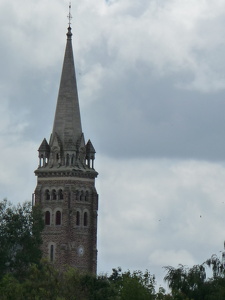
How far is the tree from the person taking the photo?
19550cm

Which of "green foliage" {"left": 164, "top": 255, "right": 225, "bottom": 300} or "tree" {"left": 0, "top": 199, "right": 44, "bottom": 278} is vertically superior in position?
"tree" {"left": 0, "top": 199, "right": 44, "bottom": 278}

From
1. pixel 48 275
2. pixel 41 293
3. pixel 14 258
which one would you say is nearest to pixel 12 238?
pixel 14 258

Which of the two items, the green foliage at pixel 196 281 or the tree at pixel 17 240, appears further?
the tree at pixel 17 240

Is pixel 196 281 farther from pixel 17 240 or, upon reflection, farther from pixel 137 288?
pixel 17 240

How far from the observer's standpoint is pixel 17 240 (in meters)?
198

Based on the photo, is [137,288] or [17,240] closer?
[137,288]

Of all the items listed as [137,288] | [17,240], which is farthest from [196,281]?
[17,240]

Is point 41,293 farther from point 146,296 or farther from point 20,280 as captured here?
point 20,280

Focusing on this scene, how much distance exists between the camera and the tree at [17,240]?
196 meters

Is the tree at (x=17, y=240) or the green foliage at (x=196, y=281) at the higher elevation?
the tree at (x=17, y=240)

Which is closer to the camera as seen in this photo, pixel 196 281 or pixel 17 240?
pixel 196 281

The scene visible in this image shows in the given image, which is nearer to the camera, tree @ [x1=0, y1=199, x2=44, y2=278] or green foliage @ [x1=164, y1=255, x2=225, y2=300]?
green foliage @ [x1=164, y1=255, x2=225, y2=300]

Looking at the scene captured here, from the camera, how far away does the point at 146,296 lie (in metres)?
157

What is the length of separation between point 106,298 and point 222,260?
10906mm
